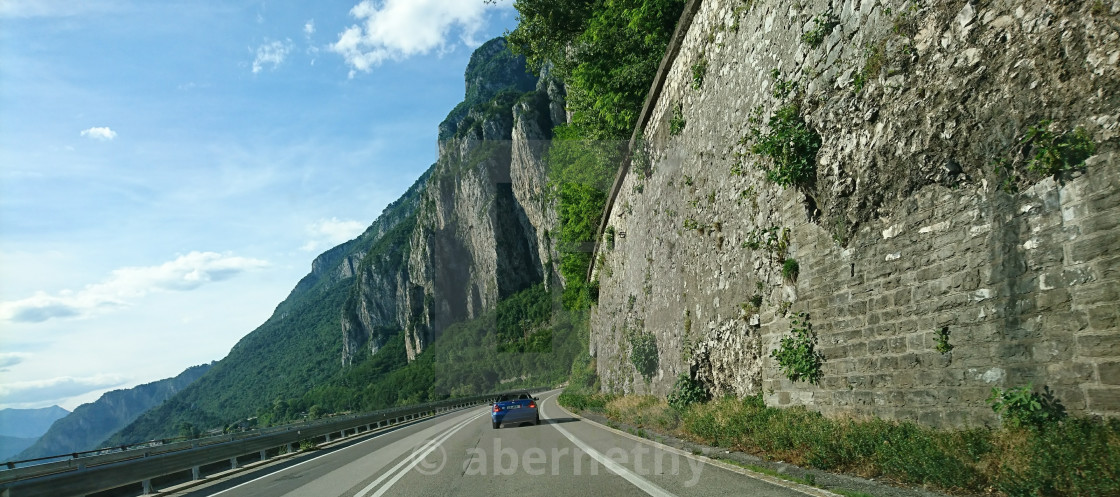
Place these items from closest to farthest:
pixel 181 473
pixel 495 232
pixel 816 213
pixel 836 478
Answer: pixel 836 478
pixel 816 213
pixel 181 473
pixel 495 232

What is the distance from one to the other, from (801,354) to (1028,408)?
435 cm

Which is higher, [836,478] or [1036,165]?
[1036,165]

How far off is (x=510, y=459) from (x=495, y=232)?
420ft

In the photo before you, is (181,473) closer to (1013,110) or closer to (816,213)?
(816,213)

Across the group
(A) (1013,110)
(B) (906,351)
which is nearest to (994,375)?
(B) (906,351)

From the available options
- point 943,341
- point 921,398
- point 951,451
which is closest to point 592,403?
point 921,398

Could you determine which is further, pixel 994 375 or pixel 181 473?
pixel 181 473

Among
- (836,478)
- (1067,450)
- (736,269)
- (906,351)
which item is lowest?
(836,478)

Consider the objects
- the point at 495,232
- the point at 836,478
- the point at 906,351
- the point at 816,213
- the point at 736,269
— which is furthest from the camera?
the point at 495,232

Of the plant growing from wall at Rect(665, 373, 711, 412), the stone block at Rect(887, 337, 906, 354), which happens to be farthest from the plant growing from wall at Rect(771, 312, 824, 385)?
the plant growing from wall at Rect(665, 373, 711, 412)

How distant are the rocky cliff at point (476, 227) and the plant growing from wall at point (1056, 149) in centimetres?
10377

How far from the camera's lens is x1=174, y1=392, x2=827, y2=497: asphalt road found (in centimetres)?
723

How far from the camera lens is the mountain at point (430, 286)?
126 metres

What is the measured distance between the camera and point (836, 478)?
6.72m
